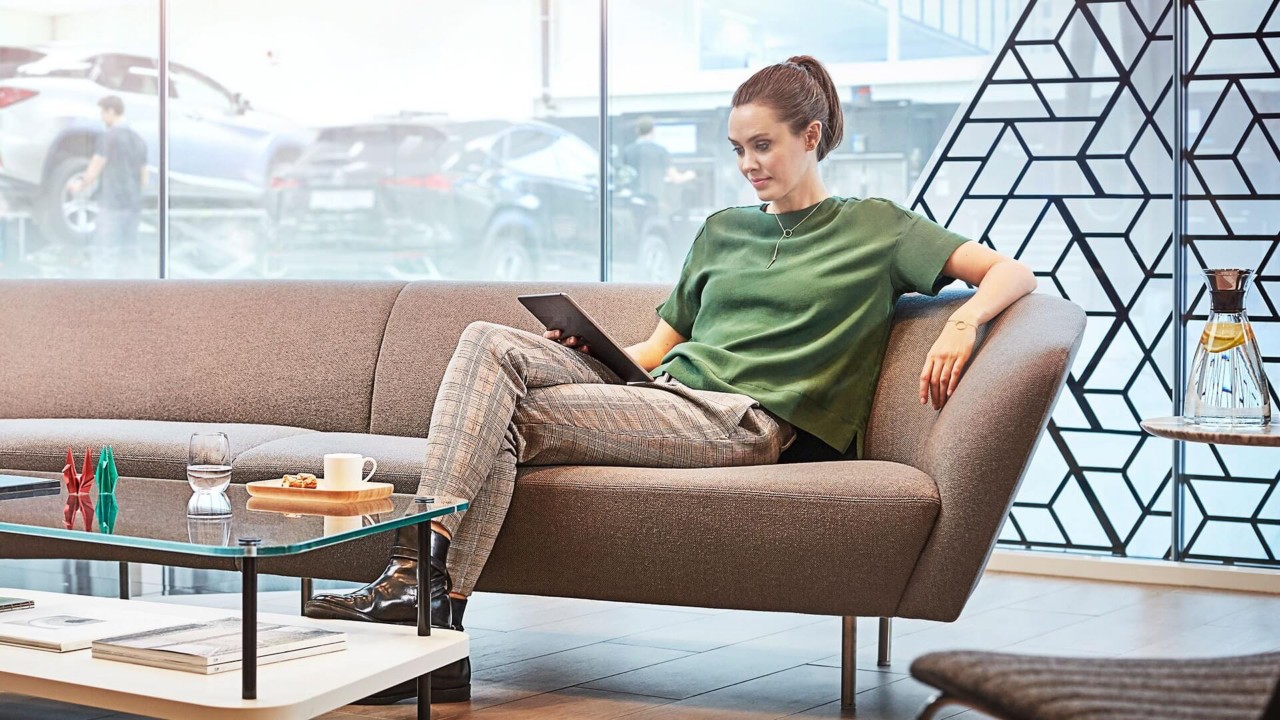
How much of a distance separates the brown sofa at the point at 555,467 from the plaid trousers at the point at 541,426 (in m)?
0.06

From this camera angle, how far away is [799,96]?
107 inches

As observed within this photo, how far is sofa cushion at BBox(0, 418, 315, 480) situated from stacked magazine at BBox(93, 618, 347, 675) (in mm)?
823

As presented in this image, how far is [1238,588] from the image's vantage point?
11.4 feet

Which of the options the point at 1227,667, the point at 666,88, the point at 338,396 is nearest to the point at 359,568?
the point at 338,396

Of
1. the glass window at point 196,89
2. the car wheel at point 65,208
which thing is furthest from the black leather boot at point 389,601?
the car wheel at point 65,208

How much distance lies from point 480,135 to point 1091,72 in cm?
177

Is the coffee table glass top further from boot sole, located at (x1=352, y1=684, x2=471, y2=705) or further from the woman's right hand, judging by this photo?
the woman's right hand

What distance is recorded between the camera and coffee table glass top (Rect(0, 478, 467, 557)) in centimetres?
179

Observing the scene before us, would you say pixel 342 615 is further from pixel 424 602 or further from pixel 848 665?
pixel 848 665

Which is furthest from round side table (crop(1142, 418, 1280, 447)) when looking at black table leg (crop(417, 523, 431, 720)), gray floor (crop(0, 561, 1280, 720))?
black table leg (crop(417, 523, 431, 720))

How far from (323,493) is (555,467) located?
18.9 inches

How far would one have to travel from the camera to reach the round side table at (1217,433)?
6.07 feet

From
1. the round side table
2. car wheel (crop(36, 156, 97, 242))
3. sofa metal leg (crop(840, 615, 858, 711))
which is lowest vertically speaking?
sofa metal leg (crop(840, 615, 858, 711))

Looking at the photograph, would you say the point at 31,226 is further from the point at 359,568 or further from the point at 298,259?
the point at 359,568
